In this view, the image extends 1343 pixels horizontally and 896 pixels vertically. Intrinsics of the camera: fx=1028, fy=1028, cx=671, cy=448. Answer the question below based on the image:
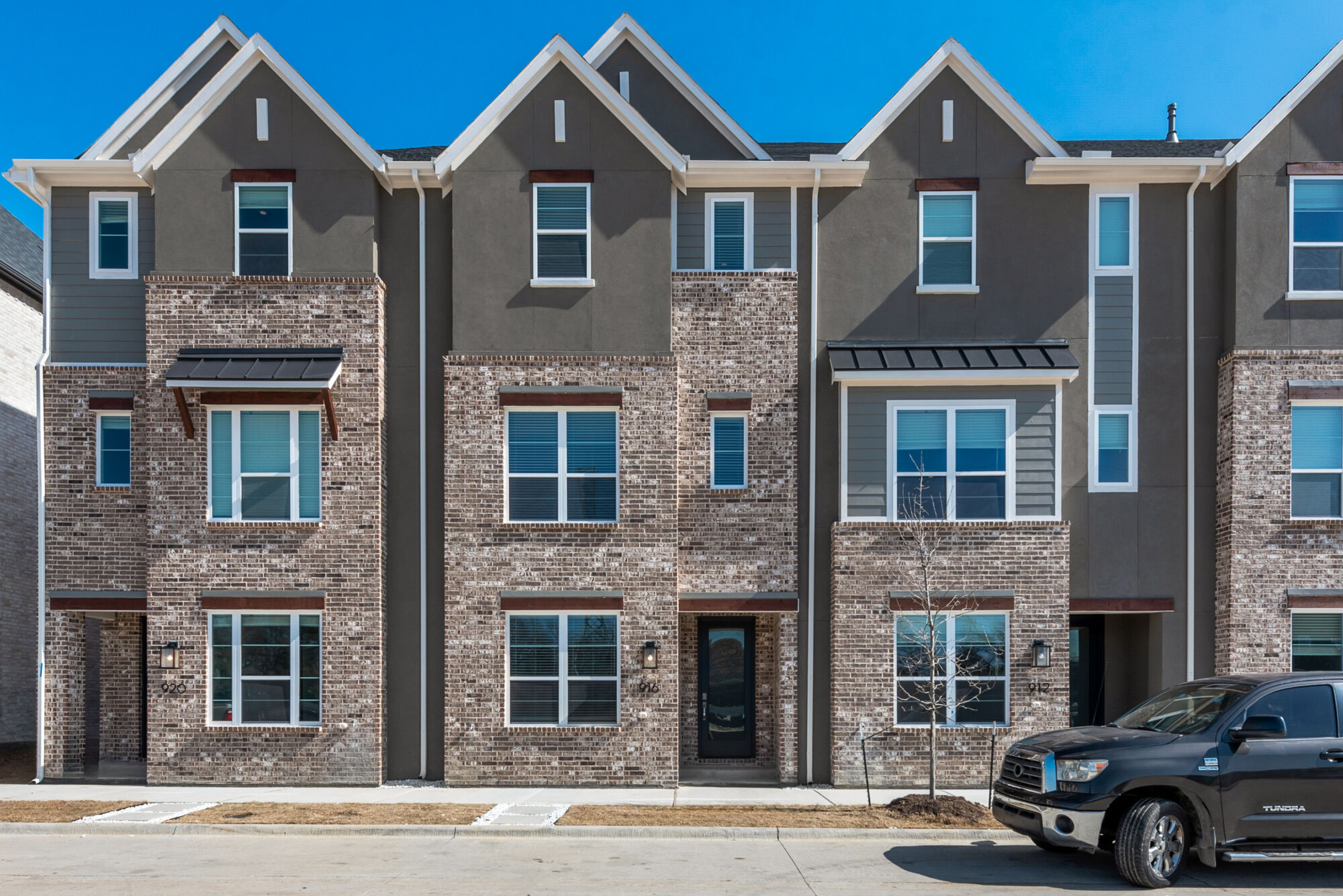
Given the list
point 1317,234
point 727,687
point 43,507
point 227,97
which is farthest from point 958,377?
point 43,507

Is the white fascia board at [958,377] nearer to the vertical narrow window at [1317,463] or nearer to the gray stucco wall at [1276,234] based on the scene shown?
the gray stucco wall at [1276,234]

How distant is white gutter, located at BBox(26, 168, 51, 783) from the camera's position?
15.4 metres

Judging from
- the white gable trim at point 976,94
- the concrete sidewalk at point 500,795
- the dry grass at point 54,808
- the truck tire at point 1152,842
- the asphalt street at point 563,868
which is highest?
the white gable trim at point 976,94

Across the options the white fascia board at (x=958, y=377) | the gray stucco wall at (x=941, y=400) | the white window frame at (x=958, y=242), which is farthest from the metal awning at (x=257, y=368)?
the white window frame at (x=958, y=242)

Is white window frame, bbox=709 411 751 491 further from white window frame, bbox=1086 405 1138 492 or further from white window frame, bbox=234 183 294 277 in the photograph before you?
white window frame, bbox=234 183 294 277

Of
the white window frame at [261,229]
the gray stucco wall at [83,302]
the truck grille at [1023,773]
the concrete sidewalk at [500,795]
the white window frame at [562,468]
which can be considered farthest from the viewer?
the gray stucco wall at [83,302]

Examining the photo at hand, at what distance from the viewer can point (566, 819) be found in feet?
40.4

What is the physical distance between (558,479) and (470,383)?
1.94 m

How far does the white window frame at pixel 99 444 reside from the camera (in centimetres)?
1570

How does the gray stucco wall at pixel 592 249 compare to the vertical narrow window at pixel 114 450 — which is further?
the vertical narrow window at pixel 114 450

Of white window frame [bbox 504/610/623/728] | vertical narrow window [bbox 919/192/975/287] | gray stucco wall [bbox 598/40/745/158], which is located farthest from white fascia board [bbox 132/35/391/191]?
vertical narrow window [bbox 919/192/975/287]

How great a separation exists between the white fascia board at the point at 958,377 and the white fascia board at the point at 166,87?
39.2ft

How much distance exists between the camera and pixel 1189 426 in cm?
1586

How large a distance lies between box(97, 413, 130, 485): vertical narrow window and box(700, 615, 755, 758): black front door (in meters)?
9.33
